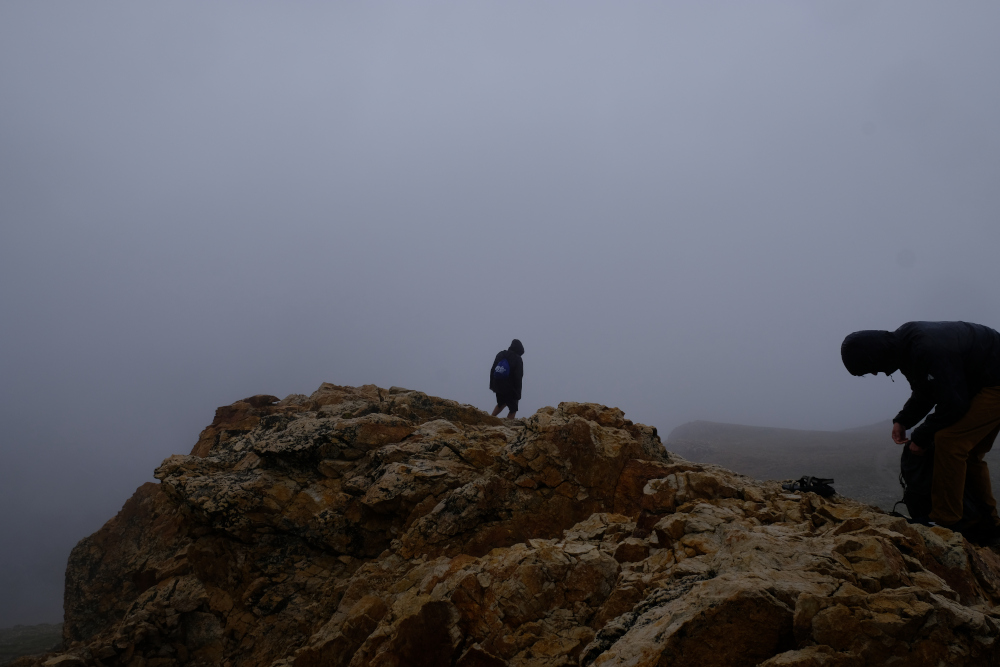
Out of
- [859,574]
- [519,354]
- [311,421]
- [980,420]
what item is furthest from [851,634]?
[519,354]

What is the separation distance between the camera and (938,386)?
18.2ft

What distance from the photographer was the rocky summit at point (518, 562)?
3420mm

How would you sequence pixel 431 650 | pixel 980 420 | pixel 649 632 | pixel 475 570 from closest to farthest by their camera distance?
pixel 649 632, pixel 431 650, pixel 475 570, pixel 980 420

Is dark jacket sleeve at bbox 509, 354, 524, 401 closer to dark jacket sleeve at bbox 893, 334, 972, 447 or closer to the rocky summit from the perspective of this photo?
the rocky summit

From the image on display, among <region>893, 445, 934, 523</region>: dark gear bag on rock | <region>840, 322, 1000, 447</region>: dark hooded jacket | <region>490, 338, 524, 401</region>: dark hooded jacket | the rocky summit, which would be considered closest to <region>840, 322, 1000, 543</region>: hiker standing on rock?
<region>840, 322, 1000, 447</region>: dark hooded jacket

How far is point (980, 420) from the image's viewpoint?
5602 mm

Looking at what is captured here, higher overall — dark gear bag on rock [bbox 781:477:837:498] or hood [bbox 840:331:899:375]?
hood [bbox 840:331:899:375]

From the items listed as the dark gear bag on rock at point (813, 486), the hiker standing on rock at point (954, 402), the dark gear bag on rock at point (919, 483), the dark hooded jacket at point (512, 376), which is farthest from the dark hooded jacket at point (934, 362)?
the dark hooded jacket at point (512, 376)

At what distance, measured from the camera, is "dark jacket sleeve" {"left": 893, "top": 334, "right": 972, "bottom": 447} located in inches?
218

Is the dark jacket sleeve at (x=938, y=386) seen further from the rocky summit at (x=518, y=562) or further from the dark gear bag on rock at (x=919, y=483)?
the rocky summit at (x=518, y=562)

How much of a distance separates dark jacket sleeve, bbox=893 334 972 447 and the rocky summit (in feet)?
4.34

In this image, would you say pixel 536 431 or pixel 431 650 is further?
pixel 536 431

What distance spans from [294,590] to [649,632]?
5.03 meters

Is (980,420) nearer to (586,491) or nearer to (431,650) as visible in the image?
(586,491)
